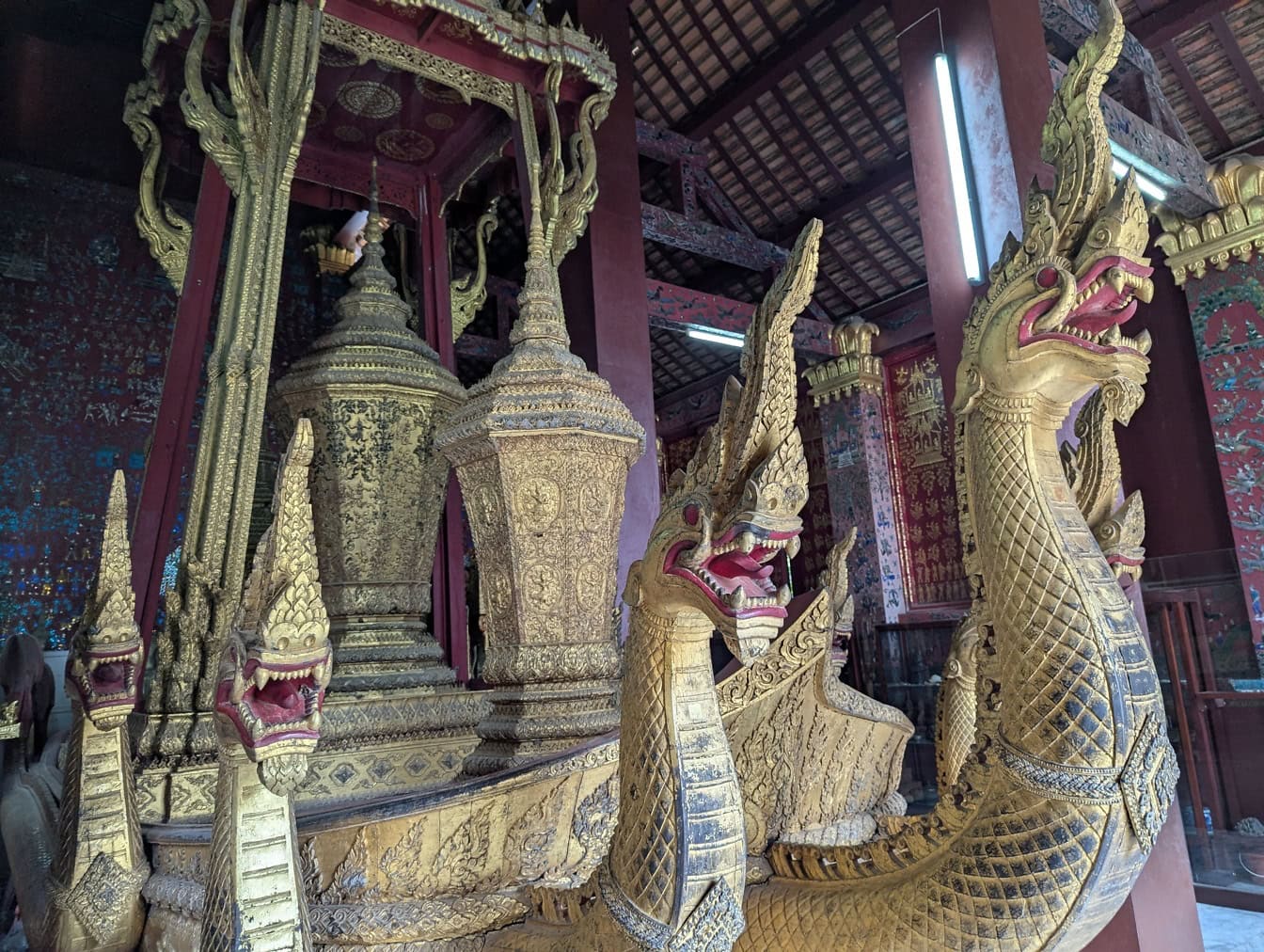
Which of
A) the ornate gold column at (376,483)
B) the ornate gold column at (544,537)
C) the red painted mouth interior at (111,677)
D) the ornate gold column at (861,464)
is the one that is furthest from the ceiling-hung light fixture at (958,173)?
the ornate gold column at (861,464)

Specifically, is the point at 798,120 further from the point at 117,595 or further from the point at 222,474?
the point at 117,595

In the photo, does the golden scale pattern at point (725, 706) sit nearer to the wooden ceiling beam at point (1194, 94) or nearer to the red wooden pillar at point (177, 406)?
the red wooden pillar at point (177, 406)

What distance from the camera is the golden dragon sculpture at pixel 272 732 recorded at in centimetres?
117

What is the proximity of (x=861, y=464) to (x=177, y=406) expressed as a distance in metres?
5.73

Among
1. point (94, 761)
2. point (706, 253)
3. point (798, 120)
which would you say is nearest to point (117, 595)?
point (94, 761)

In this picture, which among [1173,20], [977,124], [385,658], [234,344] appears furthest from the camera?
[1173,20]

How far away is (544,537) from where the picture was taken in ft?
7.46

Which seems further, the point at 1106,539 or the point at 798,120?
the point at 798,120

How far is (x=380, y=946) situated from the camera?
160cm

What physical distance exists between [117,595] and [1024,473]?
197cm

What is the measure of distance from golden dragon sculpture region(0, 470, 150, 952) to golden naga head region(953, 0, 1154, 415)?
6.27ft

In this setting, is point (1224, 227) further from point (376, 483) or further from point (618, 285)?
point (376, 483)

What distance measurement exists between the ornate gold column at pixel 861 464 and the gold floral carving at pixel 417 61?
4.83 metres

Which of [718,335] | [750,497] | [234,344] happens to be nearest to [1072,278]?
[750,497]
